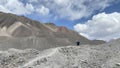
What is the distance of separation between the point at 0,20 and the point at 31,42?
137 ft

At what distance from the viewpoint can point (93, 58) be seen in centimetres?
1683

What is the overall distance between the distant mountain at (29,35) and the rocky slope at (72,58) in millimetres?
56530

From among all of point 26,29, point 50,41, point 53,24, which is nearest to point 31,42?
point 50,41

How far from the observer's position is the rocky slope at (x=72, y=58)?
1625 cm

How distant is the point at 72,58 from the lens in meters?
17.0

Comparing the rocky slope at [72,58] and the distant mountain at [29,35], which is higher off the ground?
the distant mountain at [29,35]

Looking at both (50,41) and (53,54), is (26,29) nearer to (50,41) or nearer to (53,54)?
(50,41)

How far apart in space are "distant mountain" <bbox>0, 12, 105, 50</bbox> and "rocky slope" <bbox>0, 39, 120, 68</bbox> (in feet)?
185

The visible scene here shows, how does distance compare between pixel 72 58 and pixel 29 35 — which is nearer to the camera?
pixel 72 58

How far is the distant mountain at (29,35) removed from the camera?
80938 millimetres

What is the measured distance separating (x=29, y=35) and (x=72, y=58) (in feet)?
288

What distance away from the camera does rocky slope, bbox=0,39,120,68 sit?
16250 mm

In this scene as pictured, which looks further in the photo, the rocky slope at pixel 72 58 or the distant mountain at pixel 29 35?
the distant mountain at pixel 29 35

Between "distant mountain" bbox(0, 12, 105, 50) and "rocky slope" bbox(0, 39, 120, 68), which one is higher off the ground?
"distant mountain" bbox(0, 12, 105, 50)
